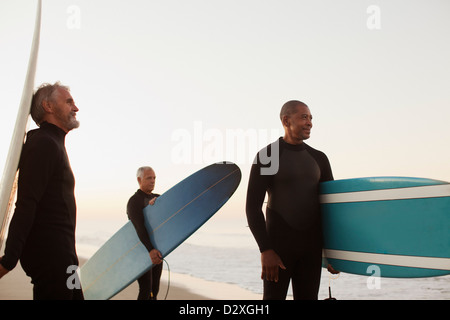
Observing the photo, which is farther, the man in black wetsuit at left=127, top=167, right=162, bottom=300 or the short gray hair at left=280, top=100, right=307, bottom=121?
the man in black wetsuit at left=127, top=167, right=162, bottom=300

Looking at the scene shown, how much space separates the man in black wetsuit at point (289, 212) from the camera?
85.4 inches

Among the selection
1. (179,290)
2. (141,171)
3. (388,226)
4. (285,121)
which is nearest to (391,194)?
(388,226)

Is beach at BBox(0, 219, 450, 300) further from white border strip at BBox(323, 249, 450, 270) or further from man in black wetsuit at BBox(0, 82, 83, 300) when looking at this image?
man in black wetsuit at BBox(0, 82, 83, 300)

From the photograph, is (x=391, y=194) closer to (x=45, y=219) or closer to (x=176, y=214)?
(x=176, y=214)

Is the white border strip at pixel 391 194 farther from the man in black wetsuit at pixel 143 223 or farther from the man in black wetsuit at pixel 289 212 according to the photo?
the man in black wetsuit at pixel 143 223

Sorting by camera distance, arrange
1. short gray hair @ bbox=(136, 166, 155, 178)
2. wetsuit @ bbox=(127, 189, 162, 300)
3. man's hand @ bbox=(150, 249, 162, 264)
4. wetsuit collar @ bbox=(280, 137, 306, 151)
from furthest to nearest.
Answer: short gray hair @ bbox=(136, 166, 155, 178), wetsuit @ bbox=(127, 189, 162, 300), man's hand @ bbox=(150, 249, 162, 264), wetsuit collar @ bbox=(280, 137, 306, 151)

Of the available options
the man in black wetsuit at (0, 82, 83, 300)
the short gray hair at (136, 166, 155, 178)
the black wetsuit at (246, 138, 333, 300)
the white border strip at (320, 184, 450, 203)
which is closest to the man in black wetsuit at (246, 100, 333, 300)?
the black wetsuit at (246, 138, 333, 300)

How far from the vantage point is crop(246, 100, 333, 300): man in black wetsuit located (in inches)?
85.4

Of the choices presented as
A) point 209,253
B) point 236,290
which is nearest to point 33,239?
point 236,290

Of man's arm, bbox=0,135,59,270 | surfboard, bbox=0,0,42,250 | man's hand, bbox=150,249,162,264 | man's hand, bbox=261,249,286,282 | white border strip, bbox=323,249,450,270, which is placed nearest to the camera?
man's arm, bbox=0,135,59,270

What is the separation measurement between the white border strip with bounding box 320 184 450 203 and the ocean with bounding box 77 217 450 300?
0.51 m

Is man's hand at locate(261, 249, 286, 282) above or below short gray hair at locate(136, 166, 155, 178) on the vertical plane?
below

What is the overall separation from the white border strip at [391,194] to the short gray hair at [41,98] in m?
1.71

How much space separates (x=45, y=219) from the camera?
5.16 ft
